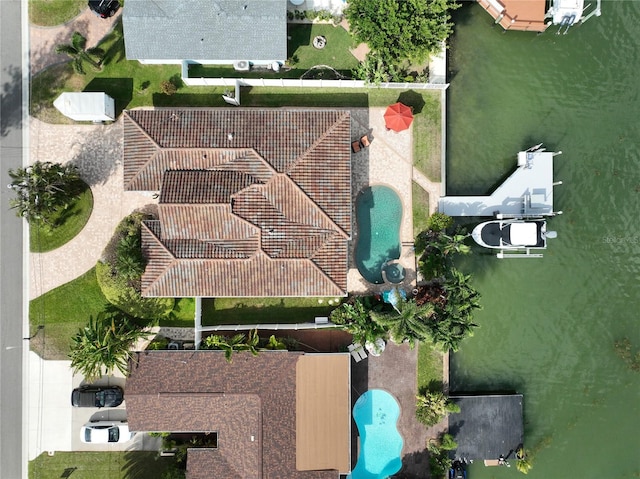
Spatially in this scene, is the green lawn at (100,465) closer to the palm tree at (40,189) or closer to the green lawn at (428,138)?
the palm tree at (40,189)

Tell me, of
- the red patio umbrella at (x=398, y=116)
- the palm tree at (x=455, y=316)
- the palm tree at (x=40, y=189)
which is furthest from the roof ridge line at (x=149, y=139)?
the palm tree at (x=455, y=316)

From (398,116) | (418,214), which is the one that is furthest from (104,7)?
(418,214)

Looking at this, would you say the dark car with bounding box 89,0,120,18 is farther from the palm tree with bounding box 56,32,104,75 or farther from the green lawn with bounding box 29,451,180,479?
the green lawn with bounding box 29,451,180,479

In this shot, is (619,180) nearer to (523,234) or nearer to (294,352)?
(523,234)

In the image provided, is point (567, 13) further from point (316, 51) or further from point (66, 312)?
point (66, 312)

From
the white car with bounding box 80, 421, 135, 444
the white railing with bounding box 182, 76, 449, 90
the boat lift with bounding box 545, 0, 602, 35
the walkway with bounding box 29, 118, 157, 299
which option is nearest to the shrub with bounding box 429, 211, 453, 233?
the white railing with bounding box 182, 76, 449, 90
